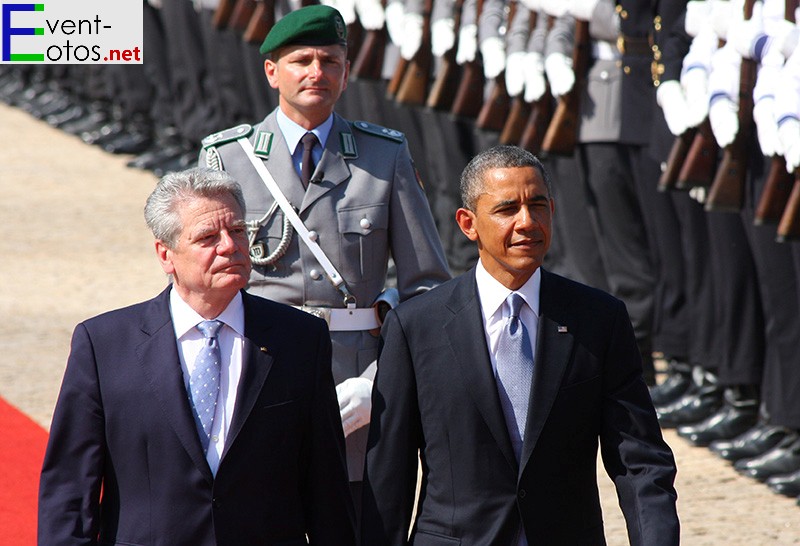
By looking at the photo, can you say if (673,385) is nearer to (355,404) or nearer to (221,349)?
(355,404)

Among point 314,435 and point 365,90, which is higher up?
point 365,90

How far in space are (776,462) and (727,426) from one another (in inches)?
17.2

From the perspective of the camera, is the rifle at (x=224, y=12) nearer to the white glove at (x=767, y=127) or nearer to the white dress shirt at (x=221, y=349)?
the white glove at (x=767, y=127)

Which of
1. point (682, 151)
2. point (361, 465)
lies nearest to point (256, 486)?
point (361, 465)

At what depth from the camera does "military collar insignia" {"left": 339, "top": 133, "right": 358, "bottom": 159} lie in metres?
3.98

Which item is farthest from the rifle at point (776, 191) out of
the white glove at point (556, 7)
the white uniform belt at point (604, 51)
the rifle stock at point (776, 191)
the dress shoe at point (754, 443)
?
the white glove at point (556, 7)

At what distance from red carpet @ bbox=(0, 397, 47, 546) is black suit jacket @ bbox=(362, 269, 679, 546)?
185 cm

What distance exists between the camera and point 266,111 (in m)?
10.8

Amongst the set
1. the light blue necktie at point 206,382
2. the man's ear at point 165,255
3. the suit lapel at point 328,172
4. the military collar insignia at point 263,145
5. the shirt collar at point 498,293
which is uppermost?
the military collar insignia at point 263,145

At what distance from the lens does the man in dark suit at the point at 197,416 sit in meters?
3.01

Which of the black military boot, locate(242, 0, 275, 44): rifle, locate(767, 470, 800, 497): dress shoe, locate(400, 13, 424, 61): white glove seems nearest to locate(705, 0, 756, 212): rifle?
the black military boot

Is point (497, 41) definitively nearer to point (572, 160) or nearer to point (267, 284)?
point (572, 160)

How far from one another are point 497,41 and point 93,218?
14.0ft

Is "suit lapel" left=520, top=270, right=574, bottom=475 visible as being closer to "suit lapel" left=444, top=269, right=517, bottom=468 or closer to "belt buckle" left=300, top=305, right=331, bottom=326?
"suit lapel" left=444, top=269, right=517, bottom=468
